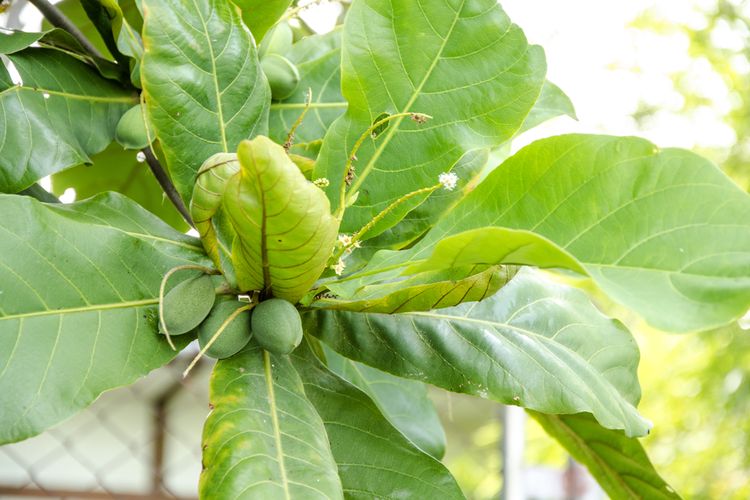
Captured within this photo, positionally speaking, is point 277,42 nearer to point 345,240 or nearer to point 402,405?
point 345,240

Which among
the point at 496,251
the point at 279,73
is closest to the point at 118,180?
the point at 279,73

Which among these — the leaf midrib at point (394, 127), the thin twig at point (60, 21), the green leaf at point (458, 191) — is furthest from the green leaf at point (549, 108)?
the thin twig at point (60, 21)

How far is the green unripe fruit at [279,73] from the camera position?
2.11ft

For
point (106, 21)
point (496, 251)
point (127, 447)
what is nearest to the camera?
point (496, 251)

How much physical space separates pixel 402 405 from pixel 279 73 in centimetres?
35

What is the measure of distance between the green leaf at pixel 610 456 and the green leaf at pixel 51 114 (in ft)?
1.59

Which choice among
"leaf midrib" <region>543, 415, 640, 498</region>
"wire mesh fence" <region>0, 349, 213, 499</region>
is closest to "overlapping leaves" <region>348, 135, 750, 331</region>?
"leaf midrib" <region>543, 415, 640, 498</region>

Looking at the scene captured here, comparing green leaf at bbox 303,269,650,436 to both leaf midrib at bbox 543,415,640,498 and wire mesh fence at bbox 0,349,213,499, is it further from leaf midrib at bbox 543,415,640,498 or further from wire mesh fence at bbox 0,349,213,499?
wire mesh fence at bbox 0,349,213,499

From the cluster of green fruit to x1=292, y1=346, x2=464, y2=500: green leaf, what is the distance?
Result: 8 centimetres

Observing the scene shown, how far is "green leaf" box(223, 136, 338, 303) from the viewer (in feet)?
1.33

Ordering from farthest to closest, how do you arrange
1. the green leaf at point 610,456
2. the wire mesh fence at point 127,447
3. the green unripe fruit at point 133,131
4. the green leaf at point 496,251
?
1. the wire mesh fence at point 127,447
2. the green leaf at point 610,456
3. the green unripe fruit at point 133,131
4. the green leaf at point 496,251

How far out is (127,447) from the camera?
83.9 inches

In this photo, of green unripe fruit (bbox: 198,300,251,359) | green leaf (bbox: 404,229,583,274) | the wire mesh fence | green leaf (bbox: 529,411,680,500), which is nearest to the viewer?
green leaf (bbox: 404,229,583,274)

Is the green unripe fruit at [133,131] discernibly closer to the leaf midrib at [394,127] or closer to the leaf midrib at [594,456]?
the leaf midrib at [394,127]
